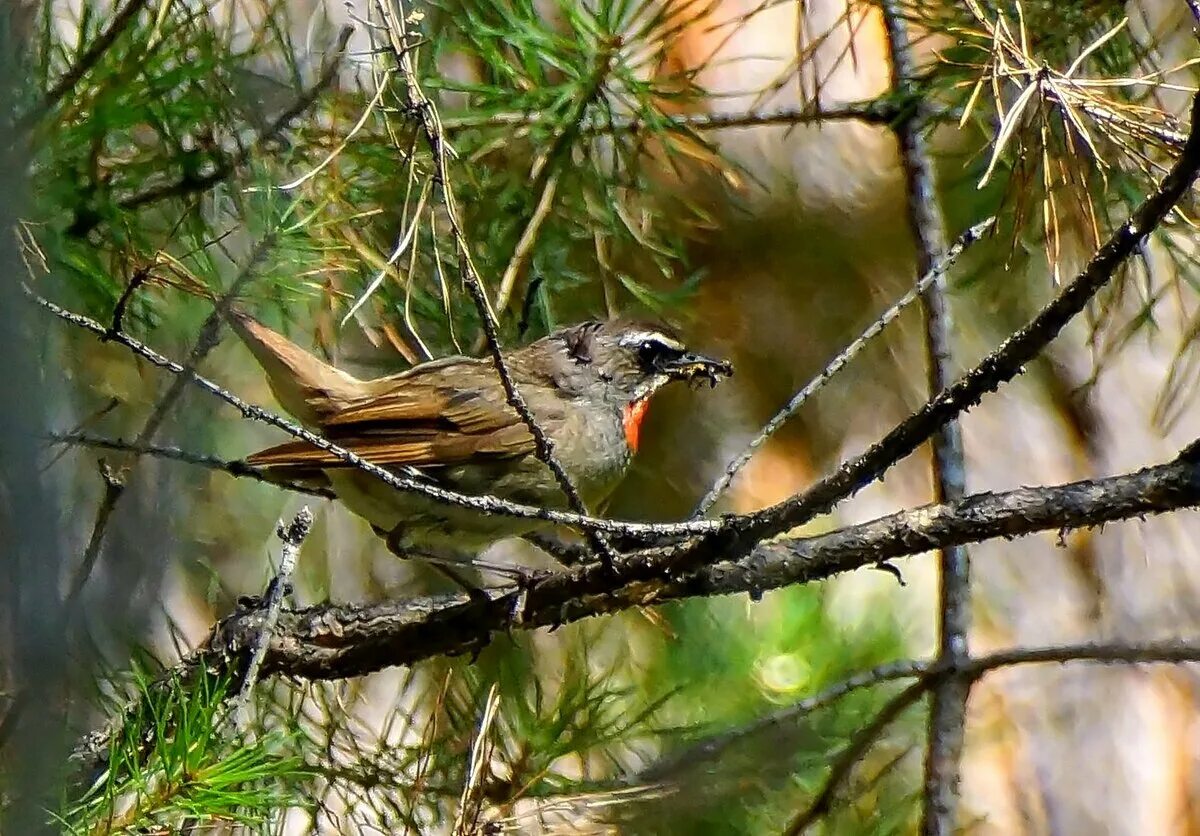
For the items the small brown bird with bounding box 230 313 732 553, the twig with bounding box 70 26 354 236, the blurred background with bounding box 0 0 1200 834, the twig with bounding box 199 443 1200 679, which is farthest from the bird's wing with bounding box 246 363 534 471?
the twig with bounding box 70 26 354 236

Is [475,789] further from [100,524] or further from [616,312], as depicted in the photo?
[616,312]

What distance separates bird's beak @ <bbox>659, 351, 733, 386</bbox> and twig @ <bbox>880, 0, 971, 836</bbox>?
0.40 m

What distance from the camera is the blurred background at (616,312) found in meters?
1.57

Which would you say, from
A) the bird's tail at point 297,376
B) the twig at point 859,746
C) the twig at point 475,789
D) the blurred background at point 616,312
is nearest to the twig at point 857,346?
the blurred background at point 616,312

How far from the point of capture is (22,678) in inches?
25.7

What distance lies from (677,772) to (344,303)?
99 cm

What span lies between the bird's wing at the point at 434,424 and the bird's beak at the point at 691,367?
0.34 meters

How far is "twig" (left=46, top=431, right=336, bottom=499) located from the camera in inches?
43.0

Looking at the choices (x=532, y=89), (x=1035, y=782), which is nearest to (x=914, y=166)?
(x=532, y=89)

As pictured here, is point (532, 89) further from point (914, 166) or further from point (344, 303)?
point (914, 166)

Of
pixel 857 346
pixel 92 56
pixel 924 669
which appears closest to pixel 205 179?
pixel 92 56

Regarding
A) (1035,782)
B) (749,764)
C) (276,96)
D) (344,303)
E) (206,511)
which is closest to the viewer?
(276,96)

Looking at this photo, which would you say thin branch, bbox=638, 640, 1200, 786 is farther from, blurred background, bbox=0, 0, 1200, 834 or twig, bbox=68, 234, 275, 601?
twig, bbox=68, 234, 275, 601

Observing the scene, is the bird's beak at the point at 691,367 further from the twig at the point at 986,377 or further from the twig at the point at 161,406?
the twig at the point at 161,406
